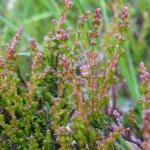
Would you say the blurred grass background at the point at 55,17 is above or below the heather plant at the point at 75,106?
above

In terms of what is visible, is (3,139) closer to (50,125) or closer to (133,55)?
(50,125)

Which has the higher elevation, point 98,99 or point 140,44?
point 140,44

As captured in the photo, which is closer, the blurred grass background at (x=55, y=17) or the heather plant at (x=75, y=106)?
the heather plant at (x=75, y=106)

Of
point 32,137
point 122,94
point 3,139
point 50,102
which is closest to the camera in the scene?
point 32,137

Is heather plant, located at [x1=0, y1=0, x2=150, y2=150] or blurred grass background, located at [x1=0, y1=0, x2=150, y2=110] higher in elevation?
blurred grass background, located at [x1=0, y1=0, x2=150, y2=110]

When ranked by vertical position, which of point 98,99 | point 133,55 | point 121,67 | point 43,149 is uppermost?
point 133,55

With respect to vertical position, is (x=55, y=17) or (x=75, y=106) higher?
(x=55, y=17)

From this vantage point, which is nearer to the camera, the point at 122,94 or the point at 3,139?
the point at 3,139

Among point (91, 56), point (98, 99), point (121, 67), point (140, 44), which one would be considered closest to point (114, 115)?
point (98, 99)

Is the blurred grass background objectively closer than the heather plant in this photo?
No

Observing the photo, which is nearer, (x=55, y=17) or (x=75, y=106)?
(x=75, y=106)

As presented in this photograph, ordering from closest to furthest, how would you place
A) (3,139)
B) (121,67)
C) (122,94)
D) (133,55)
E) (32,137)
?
(32,137), (3,139), (121,67), (122,94), (133,55)
